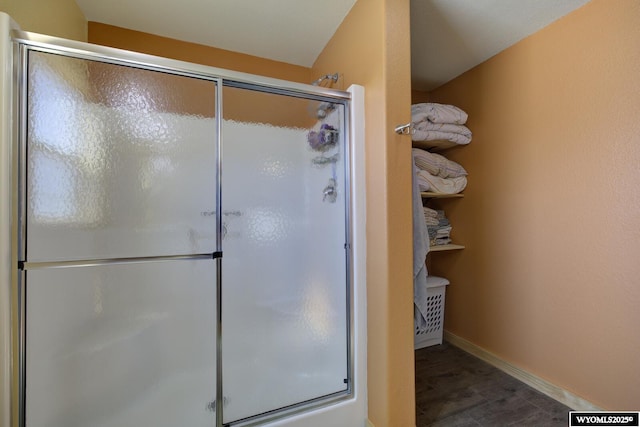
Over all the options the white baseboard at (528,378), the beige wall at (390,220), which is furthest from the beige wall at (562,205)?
the beige wall at (390,220)

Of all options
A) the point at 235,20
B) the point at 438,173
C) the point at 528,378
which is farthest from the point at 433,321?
the point at 235,20

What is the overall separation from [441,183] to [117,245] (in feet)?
6.77

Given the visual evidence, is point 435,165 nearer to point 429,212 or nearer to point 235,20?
point 429,212

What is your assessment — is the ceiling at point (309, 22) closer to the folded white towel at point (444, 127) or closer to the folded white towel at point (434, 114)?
the folded white towel at point (434, 114)

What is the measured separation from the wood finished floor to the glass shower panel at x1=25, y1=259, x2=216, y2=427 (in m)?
1.20

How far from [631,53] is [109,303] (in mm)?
2616

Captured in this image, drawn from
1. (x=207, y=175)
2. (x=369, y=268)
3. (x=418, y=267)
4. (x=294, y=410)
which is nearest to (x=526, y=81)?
(x=418, y=267)

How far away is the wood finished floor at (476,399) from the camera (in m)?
1.41

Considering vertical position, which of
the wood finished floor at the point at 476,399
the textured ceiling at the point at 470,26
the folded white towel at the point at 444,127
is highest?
the textured ceiling at the point at 470,26

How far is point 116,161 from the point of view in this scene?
1.12m

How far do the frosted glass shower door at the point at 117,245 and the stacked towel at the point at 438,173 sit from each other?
1.45m

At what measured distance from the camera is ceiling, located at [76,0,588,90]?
1.49 meters

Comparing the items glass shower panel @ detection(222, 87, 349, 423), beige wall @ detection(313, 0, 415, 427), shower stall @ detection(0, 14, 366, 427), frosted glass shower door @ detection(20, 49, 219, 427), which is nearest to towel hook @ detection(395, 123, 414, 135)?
beige wall @ detection(313, 0, 415, 427)

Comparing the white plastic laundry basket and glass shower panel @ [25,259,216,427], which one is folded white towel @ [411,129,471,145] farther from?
glass shower panel @ [25,259,216,427]
